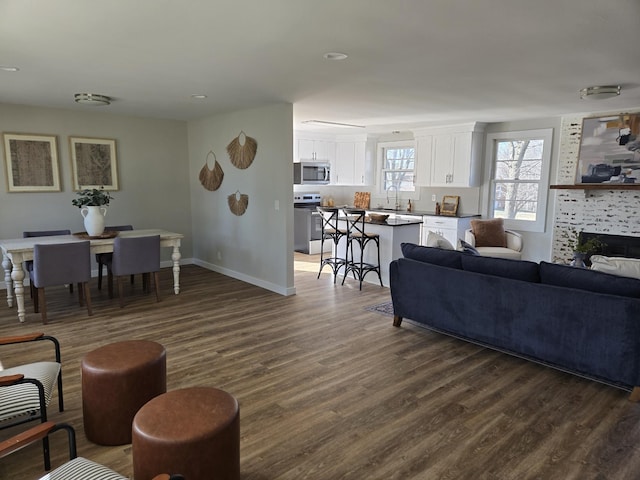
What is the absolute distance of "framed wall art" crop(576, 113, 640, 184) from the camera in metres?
5.51

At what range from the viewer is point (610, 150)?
5.68 m

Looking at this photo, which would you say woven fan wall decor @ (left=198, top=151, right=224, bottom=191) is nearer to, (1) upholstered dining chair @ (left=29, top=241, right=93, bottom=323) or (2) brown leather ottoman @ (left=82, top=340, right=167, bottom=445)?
(1) upholstered dining chair @ (left=29, top=241, right=93, bottom=323)

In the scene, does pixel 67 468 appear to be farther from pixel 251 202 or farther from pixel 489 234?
pixel 489 234

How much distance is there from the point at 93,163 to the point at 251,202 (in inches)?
96.3

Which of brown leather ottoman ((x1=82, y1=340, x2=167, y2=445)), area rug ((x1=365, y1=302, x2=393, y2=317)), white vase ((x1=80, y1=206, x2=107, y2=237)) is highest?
white vase ((x1=80, y1=206, x2=107, y2=237))

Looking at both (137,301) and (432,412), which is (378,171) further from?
(432,412)

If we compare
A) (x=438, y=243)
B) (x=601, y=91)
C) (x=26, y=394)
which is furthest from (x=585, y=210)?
(x=26, y=394)

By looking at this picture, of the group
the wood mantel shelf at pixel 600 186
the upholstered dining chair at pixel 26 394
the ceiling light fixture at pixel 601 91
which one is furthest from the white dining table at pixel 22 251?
the wood mantel shelf at pixel 600 186

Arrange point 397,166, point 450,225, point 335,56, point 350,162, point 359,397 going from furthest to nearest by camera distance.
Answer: point 350,162, point 397,166, point 450,225, point 335,56, point 359,397

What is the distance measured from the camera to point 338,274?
668cm

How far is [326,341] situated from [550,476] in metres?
2.12

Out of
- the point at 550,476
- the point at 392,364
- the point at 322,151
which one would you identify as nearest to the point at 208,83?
the point at 392,364

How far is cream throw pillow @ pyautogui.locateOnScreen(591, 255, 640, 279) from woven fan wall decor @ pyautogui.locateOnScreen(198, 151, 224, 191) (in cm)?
493

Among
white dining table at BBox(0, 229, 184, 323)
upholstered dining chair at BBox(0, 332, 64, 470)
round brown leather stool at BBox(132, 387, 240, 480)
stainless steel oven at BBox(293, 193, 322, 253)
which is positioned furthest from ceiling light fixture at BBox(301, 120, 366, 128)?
round brown leather stool at BBox(132, 387, 240, 480)
